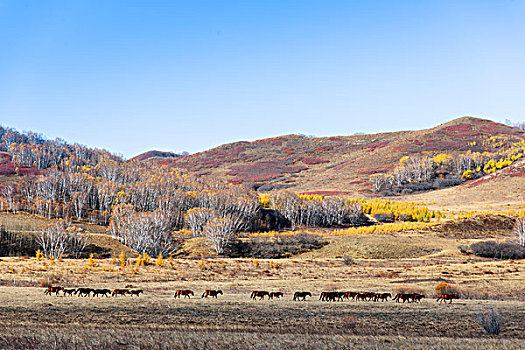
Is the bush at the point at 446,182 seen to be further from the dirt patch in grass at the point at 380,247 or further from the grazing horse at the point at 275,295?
the grazing horse at the point at 275,295

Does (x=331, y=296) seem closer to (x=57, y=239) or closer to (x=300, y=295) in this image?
(x=300, y=295)

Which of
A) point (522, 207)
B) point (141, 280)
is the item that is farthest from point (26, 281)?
point (522, 207)

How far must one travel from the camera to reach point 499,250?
65750mm

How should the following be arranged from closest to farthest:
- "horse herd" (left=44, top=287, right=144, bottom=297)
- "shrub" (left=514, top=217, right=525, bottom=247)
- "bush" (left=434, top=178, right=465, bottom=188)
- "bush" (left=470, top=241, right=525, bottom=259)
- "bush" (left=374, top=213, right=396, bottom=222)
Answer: "horse herd" (left=44, top=287, right=144, bottom=297) < "bush" (left=470, top=241, right=525, bottom=259) < "shrub" (left=514, top=217, right=525, bottom=247) < "bush" (left=374, top=213, right=396, bottom=222) < "bush" (left=434, top=178, right=465, bottom=188)

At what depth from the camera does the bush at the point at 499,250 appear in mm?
64625

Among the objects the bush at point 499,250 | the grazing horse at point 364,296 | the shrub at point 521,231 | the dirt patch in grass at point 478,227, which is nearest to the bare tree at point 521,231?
the shrub at point 521,231

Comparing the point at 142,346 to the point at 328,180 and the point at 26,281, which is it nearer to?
the point at 26,281

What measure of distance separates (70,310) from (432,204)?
131379 mm

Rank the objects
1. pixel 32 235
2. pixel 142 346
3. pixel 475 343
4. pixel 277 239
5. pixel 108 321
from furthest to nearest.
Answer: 1. pixel 277 239
2. pixel 32 235
3. pixel 108 321
4. pixel 475 343
5. pixel 142 346

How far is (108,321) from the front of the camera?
18000mm

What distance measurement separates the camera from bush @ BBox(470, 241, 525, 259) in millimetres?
64625

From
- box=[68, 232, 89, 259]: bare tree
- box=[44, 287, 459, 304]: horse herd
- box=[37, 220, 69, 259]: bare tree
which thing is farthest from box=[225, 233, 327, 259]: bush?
box=[44, 287, 459, 304]: horse herd

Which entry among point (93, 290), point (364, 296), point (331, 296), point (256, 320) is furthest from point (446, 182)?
point (256, 320)

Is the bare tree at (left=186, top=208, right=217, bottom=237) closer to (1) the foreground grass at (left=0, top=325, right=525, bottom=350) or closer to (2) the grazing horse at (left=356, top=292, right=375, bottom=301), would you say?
(2) the grazing horse at (left=356, top=292, right=375, bottom=301)
